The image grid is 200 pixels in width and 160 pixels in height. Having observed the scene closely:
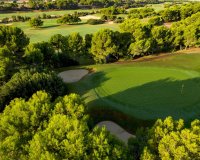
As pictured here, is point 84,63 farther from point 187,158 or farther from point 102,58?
point 187,158

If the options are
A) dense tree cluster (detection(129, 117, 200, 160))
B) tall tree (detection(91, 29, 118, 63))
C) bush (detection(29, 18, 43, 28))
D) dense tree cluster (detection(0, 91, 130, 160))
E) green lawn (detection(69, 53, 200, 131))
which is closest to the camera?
dense tree cluster (detection(0, 91, 130, 160))

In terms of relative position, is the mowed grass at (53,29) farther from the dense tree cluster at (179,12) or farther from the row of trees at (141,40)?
the row of trees at (141,40)

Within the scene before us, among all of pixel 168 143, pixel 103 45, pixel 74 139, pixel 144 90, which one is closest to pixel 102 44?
pixel 103 45

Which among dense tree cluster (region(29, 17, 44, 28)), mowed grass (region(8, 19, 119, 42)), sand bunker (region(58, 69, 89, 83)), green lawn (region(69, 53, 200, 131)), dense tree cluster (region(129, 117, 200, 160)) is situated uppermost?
dense tree cluster (region(129, 117, 200, 160))

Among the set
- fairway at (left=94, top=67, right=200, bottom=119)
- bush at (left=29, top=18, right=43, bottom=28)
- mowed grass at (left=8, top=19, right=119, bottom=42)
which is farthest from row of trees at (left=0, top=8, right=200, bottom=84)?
bush at (left=29, top=18, right=43, bottom=28)

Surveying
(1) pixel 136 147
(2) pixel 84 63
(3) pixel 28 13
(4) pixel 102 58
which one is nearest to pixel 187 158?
(1) pixel 136 147

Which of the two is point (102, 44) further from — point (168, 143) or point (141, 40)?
point (168, 143)

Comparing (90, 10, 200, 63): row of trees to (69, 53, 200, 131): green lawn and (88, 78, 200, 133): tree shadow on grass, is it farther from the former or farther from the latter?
(88, 78, 200, 133): tree shadow on grass

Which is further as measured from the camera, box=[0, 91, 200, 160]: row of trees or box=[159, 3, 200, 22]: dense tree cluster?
box=[159, 3, 200, 22]: dense tree cluster
